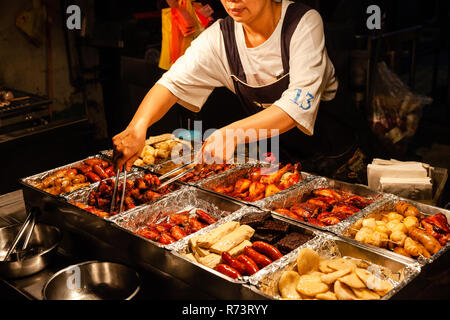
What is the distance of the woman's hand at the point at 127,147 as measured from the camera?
2621mm

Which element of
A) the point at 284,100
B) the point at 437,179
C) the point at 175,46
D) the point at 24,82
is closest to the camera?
the point at 284,100

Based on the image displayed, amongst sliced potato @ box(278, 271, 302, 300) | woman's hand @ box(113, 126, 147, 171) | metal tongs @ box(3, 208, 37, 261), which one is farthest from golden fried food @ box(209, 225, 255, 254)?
metal tongs @ box(3, 208, 37, 261)

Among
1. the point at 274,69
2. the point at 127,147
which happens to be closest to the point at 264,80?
the point at 274,69

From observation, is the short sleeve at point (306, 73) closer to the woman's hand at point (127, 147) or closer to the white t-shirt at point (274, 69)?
the white t-shirt at point (274, 69)

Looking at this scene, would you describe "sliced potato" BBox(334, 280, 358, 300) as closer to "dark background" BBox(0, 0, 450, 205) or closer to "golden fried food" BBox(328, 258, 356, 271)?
"golden fried food" BBox(328, 258, 356, 271)

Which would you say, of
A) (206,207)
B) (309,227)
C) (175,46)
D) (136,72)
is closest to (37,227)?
(206,207)

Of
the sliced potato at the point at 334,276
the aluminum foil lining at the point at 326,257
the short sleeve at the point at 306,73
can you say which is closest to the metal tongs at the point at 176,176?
the short sleeve at the point at 306,73

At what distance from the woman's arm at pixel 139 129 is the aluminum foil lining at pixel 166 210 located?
298 millimetres

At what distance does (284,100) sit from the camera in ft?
7.94

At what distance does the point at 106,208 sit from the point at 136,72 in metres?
2.99

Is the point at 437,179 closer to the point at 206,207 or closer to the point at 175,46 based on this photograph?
the point at 206,207

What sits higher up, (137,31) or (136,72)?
(137,31)

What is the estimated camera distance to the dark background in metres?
4.12

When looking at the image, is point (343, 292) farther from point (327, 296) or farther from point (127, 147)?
point (127, 147)
